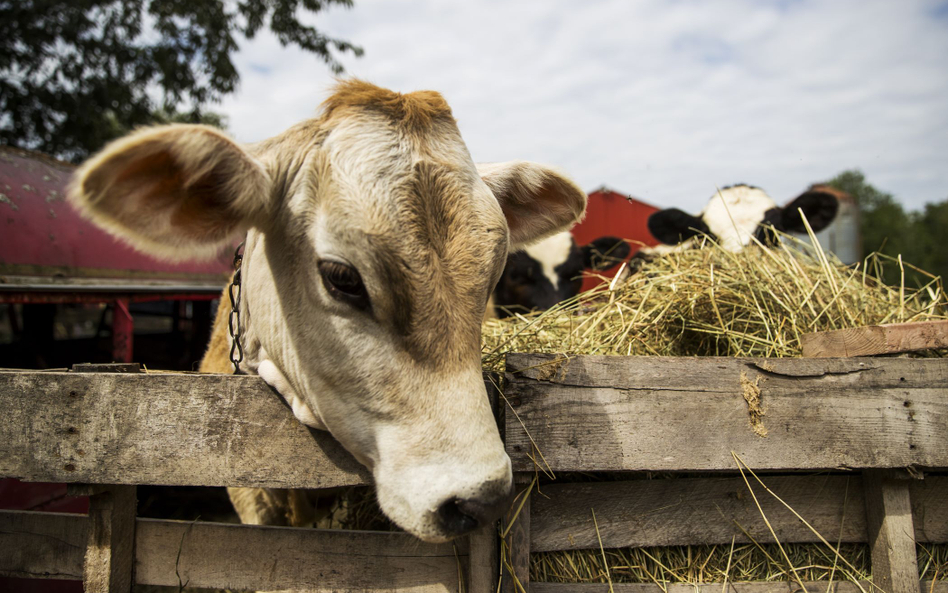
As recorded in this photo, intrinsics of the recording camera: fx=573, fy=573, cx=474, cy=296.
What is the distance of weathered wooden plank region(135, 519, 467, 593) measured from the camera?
65.8 inches

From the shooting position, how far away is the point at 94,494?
164 cm

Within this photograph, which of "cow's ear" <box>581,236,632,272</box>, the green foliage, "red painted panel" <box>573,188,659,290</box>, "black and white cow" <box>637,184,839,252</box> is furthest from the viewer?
the green foliage

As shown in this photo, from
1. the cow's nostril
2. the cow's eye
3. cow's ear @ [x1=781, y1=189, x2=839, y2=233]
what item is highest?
cow's ear @ [x1=781, y1=189, x2=839, y2=233]

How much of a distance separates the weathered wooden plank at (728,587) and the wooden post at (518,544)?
0.40ft

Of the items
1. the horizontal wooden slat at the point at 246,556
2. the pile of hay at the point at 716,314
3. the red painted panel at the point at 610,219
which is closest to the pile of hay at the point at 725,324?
the pile of hay at the point at 716,314

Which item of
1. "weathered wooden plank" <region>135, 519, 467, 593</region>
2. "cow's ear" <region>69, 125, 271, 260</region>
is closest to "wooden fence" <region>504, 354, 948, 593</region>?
"weathered wooden plank" <region>135, 519, 467, 593</region>

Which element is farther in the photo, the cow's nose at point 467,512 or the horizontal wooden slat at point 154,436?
the horizontal wooden slat at point 154,436

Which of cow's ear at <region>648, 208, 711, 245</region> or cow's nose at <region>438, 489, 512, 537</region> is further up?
cow's ear at <region>648, 208, 711, 245</region>

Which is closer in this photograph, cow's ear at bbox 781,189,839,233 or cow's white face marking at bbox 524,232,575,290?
cow's ear at bbox 781,189,839,233

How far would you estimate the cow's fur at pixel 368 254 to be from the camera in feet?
4.45

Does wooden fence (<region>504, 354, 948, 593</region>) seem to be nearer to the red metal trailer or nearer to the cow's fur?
the cow's fur

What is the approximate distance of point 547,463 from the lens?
1601mm

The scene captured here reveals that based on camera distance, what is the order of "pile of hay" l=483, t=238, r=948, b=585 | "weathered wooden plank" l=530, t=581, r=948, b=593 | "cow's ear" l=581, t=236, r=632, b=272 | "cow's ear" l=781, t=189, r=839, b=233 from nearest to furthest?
"weathered wooden plank" l=530, t=581, r=948, b=593
"pile of hay" l=483, t=238, r=948, b=585
"cow's ear" l=781, t=189, r=839, b=233
"cow's ear" l=581, t=236, r=632, b=272

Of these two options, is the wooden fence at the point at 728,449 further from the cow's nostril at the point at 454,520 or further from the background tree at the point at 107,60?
the background tree at the point at 107,60
